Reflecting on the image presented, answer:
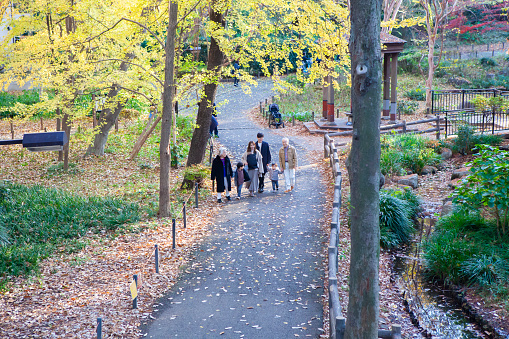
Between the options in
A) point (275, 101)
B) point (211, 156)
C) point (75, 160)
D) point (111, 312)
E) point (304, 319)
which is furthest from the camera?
point (275, 101)

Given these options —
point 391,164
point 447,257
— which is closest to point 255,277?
point 447,257

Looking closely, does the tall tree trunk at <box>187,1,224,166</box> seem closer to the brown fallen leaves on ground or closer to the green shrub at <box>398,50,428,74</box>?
the brown fallen leaves on ground

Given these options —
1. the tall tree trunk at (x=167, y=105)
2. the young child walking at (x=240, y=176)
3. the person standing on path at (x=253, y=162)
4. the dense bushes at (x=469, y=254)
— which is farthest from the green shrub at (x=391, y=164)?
the tall tree trunk at (x=167, y=105)

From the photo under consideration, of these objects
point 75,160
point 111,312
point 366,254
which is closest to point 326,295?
point 366,254

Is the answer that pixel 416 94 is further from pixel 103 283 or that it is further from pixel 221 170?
pixel 103 283

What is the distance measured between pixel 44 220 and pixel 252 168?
20.2 ft

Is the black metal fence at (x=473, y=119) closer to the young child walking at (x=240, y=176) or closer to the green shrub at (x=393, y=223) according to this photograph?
the green shrub at (x=393, y=223)

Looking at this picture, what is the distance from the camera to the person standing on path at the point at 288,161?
13680mm

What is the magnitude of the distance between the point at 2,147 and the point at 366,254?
78.5 ft

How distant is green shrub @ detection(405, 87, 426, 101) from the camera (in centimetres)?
3180

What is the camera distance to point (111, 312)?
743 centimetres

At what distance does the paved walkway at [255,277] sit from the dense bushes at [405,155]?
3037 mm

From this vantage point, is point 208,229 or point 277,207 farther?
point 277,207

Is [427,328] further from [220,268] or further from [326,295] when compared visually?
[220,268]
